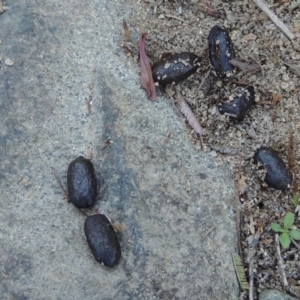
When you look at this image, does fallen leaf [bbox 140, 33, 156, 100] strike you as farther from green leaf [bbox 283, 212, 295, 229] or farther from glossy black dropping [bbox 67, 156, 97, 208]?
green leaf [bbox 283, 212, 295, 229]

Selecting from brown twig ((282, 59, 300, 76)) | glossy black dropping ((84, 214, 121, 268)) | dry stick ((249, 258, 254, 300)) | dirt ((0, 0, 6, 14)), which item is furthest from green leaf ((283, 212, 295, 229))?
dirt ((0, 0, 6, 14))

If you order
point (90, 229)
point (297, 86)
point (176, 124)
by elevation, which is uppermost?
point (297, 86)

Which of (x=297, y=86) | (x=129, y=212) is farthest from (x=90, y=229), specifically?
(x=297, y=86)

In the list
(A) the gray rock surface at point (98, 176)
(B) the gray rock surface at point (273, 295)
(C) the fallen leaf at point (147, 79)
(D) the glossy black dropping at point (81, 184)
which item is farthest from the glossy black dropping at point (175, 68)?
(B) the gray rock surface at point (273, 295)

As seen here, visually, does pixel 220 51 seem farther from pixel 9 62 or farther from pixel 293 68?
pixel 9 62

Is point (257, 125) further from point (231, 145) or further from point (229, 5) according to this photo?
point (229, 5)

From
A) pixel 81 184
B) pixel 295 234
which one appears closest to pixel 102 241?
pixel 81 184
